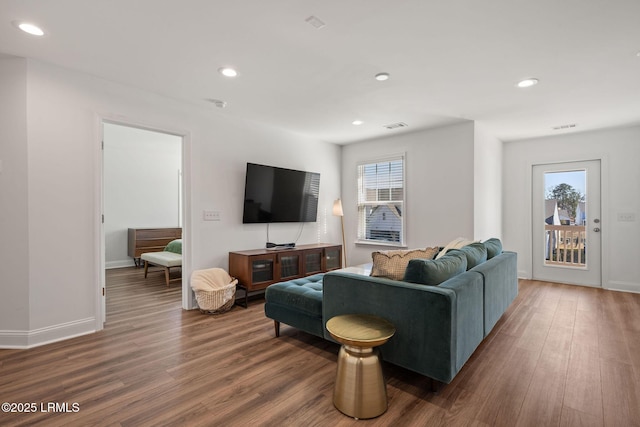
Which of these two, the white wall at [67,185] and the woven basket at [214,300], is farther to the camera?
the woven basket at [214,300]

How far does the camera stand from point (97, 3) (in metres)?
1.96

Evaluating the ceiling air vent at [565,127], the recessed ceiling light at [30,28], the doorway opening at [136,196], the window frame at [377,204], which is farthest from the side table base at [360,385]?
the doorway opening at [136,196]

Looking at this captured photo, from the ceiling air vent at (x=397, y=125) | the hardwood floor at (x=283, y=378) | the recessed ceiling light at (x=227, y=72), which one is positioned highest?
the recessed ceiling light at (x=227, y=72)

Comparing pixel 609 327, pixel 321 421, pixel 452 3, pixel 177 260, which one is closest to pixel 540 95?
pixel 452 3

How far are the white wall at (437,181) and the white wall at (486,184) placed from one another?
0.37 feet

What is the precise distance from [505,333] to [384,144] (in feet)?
10.7

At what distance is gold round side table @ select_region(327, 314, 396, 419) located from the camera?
1.79 metres

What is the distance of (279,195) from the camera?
4.66m

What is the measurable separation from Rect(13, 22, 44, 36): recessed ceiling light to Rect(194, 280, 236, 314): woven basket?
262 centimetres

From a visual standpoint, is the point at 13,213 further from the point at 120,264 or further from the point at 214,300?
the point at 120,264

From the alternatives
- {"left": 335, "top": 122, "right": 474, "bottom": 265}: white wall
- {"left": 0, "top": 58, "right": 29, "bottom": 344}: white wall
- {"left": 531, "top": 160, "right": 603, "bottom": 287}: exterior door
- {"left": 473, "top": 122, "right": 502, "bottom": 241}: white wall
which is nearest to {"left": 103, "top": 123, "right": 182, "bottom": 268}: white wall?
{"left": 0, "top": 58, "right": 29, "bottom": 344}: white wall

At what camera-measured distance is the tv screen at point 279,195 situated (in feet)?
14.2

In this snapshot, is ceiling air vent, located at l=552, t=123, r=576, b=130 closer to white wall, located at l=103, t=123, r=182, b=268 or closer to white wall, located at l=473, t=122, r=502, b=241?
white wall, located at l=473, t=122, r=502, b=241

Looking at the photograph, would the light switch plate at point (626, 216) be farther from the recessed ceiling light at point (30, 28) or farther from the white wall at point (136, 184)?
the white wall at point (136, 184)
